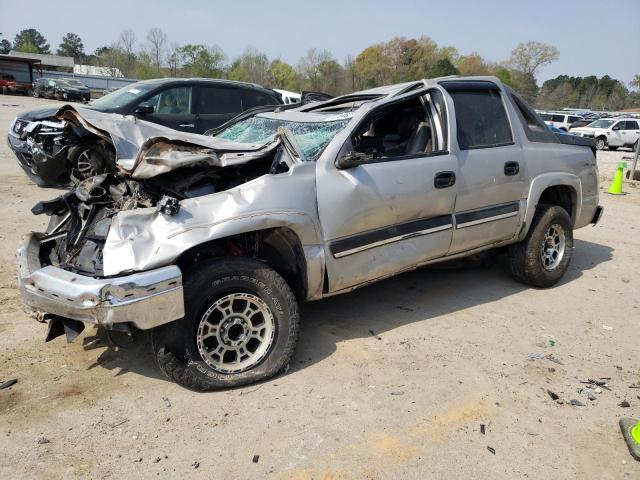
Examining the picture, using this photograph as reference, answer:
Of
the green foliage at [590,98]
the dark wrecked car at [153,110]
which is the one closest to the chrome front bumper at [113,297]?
the dark wrecked car at [153,110]

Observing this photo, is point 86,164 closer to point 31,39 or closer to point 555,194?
point 555,194

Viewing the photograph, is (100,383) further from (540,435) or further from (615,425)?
A: (615,425)

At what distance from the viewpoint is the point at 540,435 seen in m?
2.93

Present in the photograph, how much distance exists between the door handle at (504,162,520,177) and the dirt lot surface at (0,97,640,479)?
1.21 m

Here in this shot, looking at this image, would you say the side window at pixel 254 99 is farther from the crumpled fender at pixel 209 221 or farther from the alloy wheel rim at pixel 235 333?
the alloy wheel rim at pixel 235 333

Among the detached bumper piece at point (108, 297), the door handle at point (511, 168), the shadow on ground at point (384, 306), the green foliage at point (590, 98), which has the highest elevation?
the green foliage at point (590, 98)

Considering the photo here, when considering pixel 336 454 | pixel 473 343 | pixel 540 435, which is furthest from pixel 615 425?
pixel 336 454

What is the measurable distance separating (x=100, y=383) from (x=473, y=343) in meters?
2.69

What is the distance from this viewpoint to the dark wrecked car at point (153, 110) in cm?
760

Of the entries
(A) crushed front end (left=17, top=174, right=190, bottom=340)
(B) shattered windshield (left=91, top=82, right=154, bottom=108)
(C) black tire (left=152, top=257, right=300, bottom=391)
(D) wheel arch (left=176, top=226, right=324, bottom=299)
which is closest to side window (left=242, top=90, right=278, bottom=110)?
(B) shattered windshield (left=91, top=82, right=154, bottom=108)

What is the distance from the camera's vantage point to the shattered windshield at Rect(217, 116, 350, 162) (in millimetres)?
3713

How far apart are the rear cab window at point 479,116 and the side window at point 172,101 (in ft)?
17.3

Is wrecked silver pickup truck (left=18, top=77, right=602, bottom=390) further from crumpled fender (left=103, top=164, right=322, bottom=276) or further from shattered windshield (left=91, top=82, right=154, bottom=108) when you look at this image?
shattered windshield (left=91, top=82, right=154, bottom=108)

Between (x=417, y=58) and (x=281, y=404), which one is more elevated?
(x=417, y=58)
